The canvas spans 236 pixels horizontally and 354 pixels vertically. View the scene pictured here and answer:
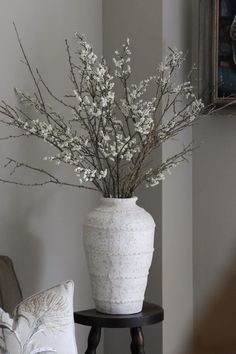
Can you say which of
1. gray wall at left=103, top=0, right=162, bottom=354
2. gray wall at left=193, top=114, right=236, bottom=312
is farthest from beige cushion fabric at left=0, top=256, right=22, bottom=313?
gray wall at left=193, top=114, right=236, bottom=312

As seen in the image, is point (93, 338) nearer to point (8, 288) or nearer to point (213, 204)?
point (8, 288)

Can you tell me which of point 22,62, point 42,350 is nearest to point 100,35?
point 22,62

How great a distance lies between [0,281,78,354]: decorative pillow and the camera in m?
1.77

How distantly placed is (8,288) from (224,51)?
1.26 meters

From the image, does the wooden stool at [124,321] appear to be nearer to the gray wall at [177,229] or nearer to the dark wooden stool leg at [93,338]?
the dark wooden stool leg at [93,338]

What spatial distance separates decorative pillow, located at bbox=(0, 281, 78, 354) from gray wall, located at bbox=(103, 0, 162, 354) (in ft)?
2.84

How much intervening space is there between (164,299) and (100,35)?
3.61 feet

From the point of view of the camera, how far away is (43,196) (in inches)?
103

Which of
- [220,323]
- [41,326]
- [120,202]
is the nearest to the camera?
[41,326]

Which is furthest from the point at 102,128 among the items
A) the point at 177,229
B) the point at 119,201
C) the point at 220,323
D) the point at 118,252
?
the point at 220,323

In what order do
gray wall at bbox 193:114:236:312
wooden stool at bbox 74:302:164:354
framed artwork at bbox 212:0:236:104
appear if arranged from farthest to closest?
1. gray wall at bbox 193:114:236:312
2. framed artwork at bbox 212:0:236:104
3. wooden stool at bbox 74:302:164:354

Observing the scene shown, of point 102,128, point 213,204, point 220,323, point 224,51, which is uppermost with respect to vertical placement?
point 224,51

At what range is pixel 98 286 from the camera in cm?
230

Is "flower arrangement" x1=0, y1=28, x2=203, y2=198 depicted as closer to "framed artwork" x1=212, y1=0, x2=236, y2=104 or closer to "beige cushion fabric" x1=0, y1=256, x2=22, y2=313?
"framed artwork" x1=212, y1=0, x2=236, y2=104
